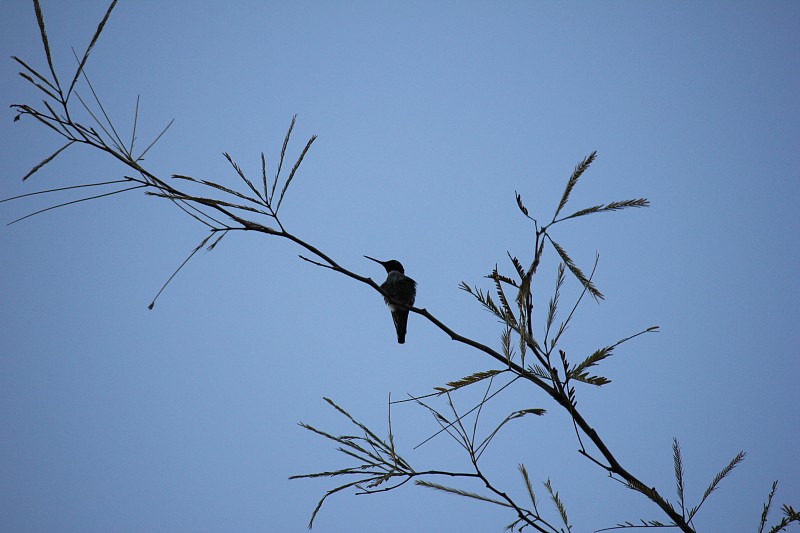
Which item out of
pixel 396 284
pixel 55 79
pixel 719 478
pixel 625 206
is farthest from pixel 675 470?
pixel 396 284

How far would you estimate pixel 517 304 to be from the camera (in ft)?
5.89

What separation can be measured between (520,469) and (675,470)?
0.53 m

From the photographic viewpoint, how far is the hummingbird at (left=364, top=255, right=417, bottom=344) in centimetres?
757

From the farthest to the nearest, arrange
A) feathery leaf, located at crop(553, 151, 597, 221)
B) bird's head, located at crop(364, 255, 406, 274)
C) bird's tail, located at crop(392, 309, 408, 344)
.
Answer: bird's head, located at crop(364, 255, 406, 274), bird's tail, located at crop(392, 309, 408, 344), feathery leaf, located at crop(553, 151, 597, 221)

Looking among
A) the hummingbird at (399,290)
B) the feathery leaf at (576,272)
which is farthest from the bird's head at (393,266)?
the feathery leaf at (576,272)

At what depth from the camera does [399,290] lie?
809 cm

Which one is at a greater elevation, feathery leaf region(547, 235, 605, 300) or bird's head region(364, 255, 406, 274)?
bird's head region(364, 255, 406, 274)

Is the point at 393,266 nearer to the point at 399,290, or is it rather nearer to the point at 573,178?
the point at 399,290

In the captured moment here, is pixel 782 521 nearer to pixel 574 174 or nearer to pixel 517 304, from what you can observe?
pixel 517 304

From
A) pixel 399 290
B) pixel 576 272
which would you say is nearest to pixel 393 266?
pixel 399 290

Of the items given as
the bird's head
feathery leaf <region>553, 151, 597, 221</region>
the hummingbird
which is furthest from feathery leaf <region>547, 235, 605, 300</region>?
the bird's head

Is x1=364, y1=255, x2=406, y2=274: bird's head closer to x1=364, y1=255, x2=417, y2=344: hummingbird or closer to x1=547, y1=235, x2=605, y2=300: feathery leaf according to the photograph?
x1=364, y1=255, x2=417, y2=344: hummingbird

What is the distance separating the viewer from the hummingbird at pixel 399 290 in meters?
7.57

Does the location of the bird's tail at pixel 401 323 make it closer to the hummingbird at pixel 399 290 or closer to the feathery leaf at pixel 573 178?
the hummingbird at pixel 399 290
